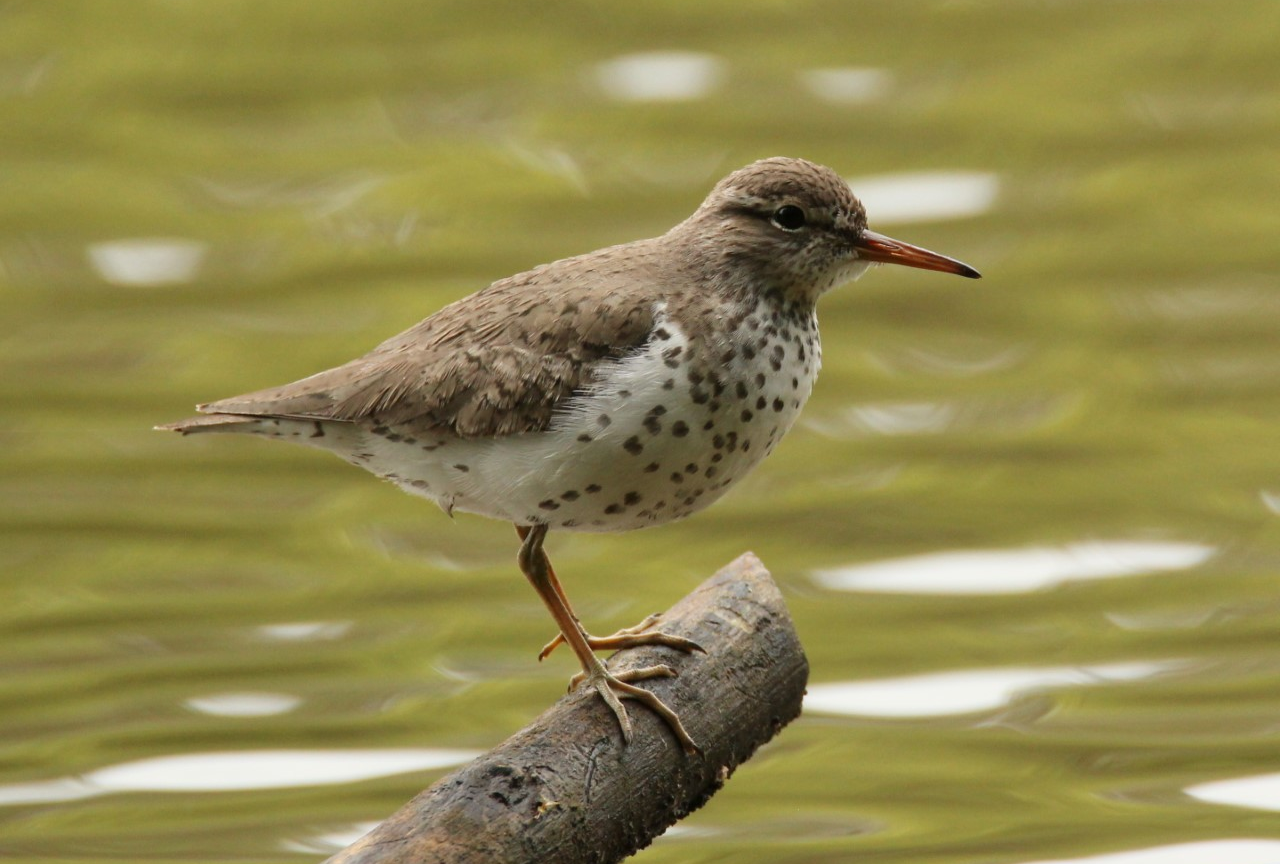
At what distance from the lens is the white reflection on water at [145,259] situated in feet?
39.9

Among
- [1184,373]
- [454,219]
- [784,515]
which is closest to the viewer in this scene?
[784,515]

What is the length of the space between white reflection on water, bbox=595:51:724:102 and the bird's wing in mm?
7277

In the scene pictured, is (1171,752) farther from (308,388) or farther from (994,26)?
(994,26)

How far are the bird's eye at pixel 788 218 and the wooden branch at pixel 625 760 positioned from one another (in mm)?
1101

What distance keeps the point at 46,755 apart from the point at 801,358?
4447mm

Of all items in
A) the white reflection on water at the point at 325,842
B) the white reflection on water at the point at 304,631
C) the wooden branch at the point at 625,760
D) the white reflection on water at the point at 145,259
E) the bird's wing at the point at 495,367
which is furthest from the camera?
the white reflection on water at the point at 145,259

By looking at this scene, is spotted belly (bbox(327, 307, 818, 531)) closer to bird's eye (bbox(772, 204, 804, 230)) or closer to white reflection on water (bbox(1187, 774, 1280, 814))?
bird's eye (bbox(772, 204, 804, 230))

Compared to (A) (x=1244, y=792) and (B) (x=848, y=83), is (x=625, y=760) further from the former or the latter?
(B) (x=848, y=83)

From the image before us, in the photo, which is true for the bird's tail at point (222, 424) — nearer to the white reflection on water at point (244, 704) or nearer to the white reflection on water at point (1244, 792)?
the white reflection on water at point (244, 704)

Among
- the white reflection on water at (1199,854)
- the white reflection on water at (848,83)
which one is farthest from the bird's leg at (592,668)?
the white reflection on water at (848,83)

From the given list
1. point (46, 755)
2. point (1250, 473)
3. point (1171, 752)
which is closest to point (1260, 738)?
point (1171, 752)

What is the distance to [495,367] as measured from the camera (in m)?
5.76

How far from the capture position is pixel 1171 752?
844cm

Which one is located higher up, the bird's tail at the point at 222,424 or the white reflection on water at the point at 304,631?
the white reflection on water at the point at 304,631
